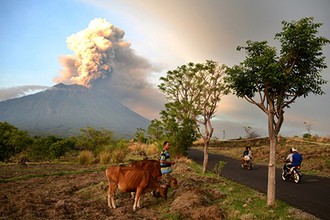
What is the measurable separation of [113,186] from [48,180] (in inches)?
369

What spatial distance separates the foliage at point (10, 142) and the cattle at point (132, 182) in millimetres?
27334

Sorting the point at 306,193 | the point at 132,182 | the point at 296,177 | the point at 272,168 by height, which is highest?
the point at 272,168

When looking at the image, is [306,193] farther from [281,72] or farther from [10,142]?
[10,142]

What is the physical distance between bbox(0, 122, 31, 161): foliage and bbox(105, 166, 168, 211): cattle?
2733cm

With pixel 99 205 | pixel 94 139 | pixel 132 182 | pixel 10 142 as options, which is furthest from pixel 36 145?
pixel 132 182

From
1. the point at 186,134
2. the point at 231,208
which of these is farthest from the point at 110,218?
the point at 186,134

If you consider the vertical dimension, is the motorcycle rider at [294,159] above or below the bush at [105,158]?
above

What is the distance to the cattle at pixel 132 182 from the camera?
9781mm

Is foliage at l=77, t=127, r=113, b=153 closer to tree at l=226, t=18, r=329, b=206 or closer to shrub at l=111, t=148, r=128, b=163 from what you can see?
shrub at l=111, t=148, r=128, b=163

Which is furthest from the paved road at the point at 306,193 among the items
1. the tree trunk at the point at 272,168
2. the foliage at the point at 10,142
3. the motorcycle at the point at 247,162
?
the foliage at the point at 10,142

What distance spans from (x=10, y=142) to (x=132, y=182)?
28.9 m

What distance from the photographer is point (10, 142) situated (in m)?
32.8

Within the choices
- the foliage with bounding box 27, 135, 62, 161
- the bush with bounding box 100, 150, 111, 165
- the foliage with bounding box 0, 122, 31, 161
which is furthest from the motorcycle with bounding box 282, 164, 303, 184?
the foliage with bounding box 0, 122, 31, 161

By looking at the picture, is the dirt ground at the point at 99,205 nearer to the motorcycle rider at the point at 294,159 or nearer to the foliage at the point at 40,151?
the motorcycle rider at the point at 294,159
